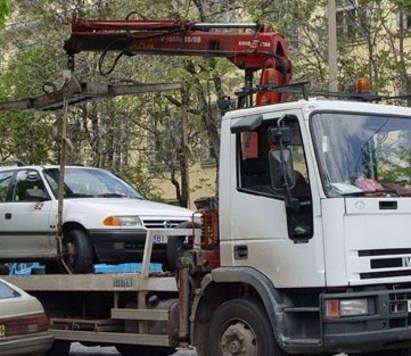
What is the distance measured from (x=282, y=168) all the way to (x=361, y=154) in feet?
2.71

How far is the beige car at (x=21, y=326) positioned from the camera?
29.5 feet

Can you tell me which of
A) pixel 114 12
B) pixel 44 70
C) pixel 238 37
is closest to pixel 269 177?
pixel 238 37

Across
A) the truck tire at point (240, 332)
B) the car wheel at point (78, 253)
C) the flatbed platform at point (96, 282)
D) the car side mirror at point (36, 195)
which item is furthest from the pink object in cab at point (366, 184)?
the car side mirror at point (36, 195)

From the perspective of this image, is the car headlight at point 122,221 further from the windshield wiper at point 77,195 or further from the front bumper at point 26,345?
the front bumper at point 26,345

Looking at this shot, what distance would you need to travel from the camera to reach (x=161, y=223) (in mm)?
11062

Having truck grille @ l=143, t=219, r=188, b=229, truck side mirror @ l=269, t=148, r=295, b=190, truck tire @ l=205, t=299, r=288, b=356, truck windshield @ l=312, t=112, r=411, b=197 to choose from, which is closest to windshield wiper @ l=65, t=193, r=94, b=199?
truck grille @ l=143, t=219, r=188, b=229

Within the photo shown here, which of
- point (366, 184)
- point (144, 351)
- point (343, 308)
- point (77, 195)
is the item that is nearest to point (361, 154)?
point (366, 184)

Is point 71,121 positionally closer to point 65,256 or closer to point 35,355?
point 65,256

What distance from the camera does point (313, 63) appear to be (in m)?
21.5

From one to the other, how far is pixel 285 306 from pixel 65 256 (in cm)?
384

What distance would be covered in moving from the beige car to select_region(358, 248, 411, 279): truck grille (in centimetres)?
355

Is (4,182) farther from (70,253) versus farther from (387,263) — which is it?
(387,263)

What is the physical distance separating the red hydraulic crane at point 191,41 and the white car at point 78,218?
6.06 feet

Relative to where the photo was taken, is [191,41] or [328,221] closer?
[328,221]
